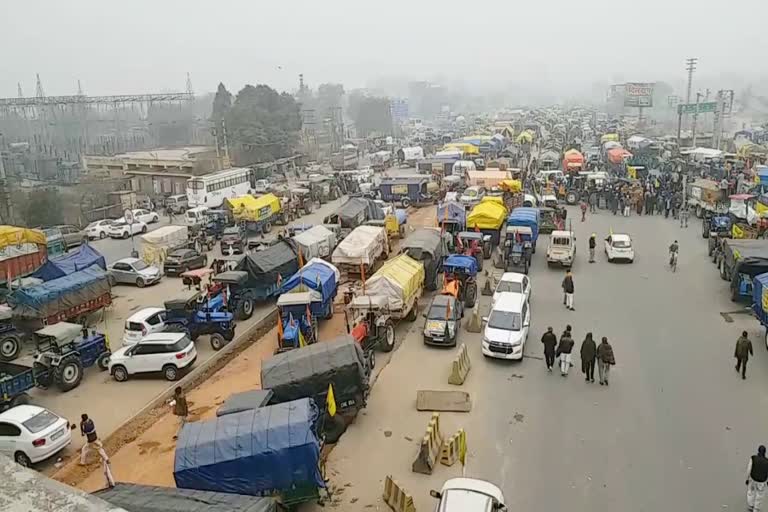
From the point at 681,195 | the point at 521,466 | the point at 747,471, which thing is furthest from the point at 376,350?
the point at 681,195

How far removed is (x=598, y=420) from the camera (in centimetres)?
1316

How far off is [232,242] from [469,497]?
23150 mm

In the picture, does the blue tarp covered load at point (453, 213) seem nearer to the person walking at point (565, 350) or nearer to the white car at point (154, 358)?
the person walking at point (565, 350)

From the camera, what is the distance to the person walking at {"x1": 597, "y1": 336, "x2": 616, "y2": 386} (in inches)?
565

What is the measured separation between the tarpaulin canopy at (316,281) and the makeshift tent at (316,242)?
3.97 m

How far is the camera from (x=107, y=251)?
1281 inches

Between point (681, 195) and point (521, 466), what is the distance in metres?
30.2

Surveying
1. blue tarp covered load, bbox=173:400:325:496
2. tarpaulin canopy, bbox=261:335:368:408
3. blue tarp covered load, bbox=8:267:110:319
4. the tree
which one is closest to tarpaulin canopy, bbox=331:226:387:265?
blue tarp covered load, bbox=8:267:110:319

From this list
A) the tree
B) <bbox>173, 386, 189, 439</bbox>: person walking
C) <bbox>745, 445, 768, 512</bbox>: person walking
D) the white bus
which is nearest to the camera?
<bbox>745, 445, 768, 512</bbox>: person walking

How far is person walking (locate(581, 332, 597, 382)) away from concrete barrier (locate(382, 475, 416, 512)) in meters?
6.10

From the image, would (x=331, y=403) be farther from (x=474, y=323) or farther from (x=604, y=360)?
(x=474, y=323)

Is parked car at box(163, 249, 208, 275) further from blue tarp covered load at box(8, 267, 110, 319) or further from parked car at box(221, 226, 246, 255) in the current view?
blue tarp covered load at box(8, 267, 110, 319)

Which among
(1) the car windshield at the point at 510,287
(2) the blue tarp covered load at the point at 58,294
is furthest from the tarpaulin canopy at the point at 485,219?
(2) the blue tarp covered load at the point at 58,294

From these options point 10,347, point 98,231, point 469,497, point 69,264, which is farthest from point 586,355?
point 98,231
